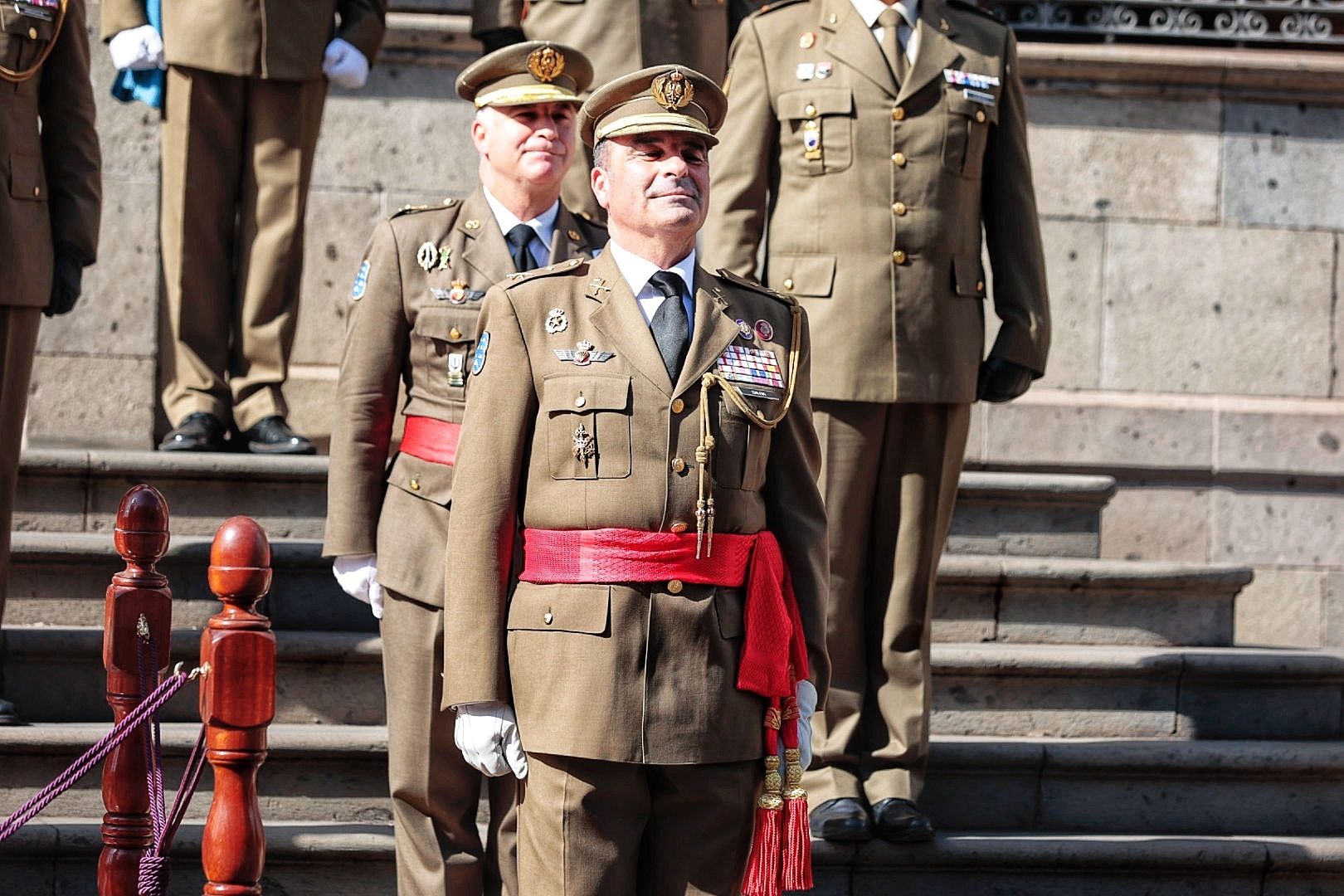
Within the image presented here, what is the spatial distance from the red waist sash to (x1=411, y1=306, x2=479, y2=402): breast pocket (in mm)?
65

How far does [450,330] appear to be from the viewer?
14.3 feet

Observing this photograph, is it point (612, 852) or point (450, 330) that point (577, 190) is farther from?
point (612, 852)

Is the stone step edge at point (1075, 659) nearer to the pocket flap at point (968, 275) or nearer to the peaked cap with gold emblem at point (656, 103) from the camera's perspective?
the pocket flap at point (968, 275)

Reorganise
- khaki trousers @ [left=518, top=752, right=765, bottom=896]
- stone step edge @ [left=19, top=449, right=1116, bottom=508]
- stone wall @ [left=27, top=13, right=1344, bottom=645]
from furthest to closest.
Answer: stone wall @ [left=27, top=13, right=1344, bottom=645] → stone step edge @ [left=19, top=449, right=1116, bottom=508] → khaki trousers @ [left=518, top=752, right=765, bottom=896]

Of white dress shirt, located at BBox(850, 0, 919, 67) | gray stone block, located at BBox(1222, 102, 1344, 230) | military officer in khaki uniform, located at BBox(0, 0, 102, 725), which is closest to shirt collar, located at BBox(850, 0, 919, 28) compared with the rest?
white dress shirt, located at BBox(850, 0, 919, 67)

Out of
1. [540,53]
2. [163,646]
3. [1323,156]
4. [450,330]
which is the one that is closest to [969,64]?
[540,53]

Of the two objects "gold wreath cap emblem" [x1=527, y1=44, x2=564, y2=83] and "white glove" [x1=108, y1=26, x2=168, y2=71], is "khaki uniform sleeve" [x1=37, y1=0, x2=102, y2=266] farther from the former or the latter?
"gold wreath cap emblem" [x1=527, y1=44, x2=564, y2=83]

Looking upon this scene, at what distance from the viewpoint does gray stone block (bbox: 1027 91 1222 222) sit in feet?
25.6

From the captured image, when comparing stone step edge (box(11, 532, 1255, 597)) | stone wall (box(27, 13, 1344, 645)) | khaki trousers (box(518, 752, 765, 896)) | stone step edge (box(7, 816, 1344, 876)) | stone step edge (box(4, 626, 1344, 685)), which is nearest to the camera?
khaki trousers (box(518, 752, 765, 896))

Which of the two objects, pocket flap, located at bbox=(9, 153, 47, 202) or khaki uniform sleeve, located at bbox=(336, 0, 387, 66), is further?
khaki uniform sleeve, located at bbox=(336, 0, 387, 66)

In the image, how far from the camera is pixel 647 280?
3555 millimetres

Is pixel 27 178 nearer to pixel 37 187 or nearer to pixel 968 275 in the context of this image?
pixel 37 187

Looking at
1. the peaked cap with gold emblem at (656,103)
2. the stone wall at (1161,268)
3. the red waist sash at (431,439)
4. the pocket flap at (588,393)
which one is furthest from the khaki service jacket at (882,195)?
the stone wall at (1161,268)

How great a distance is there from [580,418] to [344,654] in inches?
86.0
